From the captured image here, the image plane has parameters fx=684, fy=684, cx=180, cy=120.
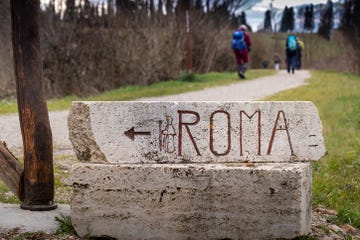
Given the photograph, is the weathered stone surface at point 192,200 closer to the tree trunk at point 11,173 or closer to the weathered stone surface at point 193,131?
the weathered stone surface at point 193,131

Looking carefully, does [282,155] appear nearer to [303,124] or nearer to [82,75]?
[303,124]

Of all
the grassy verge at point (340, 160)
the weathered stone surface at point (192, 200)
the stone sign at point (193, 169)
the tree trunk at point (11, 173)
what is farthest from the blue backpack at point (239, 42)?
the weathered stone surface at point (192, 200)

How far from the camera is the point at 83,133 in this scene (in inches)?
171

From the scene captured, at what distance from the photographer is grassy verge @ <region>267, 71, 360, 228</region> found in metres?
5.59

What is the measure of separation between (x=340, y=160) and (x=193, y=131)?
345 centimetres

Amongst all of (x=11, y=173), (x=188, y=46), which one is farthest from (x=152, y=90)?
(x=11, y=173)

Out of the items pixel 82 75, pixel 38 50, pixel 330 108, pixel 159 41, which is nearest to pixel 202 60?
pixel 159 41

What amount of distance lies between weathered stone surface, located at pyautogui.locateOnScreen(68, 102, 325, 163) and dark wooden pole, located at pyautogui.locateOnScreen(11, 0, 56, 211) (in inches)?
16.7

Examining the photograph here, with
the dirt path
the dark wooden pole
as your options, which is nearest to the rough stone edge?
the dark wooden pole

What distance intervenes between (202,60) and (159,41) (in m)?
5.20

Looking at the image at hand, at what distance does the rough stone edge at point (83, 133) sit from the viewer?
4336mm

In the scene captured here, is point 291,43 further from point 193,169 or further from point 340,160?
point 193,169

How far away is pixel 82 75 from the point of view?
17.0 metres

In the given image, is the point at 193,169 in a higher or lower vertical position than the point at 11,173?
higher
